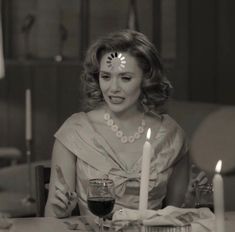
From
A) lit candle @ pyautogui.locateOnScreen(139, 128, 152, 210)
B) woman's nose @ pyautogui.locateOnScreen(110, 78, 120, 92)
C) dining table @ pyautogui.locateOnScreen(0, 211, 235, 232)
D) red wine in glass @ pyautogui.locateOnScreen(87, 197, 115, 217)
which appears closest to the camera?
lit candle @ pyautogui.locateOnScreen(139, 128, 152, 210)

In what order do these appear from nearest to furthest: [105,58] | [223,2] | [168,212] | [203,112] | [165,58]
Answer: [168,212], [105,58], [203,112], [223,2], [165,58]

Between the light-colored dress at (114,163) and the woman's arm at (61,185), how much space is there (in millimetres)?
20

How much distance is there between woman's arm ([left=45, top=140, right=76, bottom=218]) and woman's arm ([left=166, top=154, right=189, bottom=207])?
12.3 inches

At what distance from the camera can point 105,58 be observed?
89.2 inches

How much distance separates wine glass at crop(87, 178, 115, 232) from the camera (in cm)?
171

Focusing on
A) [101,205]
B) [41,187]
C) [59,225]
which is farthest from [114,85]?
[101,205]

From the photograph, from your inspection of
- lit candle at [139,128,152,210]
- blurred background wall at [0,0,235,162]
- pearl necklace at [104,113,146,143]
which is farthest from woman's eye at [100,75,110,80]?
blurred background wall at [0,0,235,162]

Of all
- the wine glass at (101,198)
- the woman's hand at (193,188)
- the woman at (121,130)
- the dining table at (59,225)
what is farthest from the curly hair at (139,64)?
the wine glass at (101,198)

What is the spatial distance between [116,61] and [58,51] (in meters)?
3.23

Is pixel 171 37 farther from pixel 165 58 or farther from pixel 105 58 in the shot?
pixel 105 58

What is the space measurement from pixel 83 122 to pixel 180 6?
2983 mm

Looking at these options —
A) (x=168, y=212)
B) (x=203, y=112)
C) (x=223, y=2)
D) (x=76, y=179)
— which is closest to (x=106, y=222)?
(x=168, y=212)

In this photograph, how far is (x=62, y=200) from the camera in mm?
1951

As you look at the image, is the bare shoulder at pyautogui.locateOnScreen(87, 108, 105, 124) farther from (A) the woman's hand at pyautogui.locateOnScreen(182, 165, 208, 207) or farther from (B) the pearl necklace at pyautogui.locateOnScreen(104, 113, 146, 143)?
(A) the woman's hand at pyautogui.locateOnScreen(182, 165, 208, 207)
